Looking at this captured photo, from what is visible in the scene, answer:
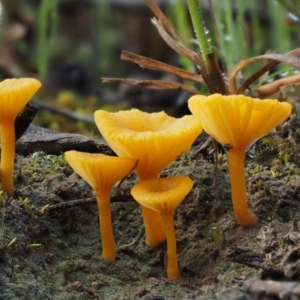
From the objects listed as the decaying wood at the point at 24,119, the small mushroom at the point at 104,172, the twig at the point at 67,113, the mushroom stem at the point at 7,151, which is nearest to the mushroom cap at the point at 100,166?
the small mushroom at the point at 104,172

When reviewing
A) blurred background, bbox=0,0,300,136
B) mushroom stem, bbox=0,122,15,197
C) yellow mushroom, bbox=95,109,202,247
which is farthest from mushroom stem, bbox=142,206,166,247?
blurred background, bbox=0,0,300,136

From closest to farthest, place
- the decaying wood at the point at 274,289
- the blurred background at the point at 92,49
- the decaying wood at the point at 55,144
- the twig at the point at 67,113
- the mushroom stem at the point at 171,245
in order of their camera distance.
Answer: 1. the decaying wood at the point at 274,289
2. the mushroom stem at the point at 171,245
3. the decaying wood at the point at 55,144
4. the twig at the point at 67,113
5. the blurred background at the point at 92,49

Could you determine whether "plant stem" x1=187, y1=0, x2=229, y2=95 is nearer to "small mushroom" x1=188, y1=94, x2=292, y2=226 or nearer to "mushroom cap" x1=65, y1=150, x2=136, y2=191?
"small mushroom" x1=188, y1=94, x2=292, y2=226

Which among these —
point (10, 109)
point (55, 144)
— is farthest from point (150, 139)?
point (55, 144)

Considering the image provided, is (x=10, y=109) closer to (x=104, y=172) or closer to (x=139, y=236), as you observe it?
(x=104, y=172)

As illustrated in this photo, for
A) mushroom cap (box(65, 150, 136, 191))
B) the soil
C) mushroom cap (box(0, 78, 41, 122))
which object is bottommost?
the soil

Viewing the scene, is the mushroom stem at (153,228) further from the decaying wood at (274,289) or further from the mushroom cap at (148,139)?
the decaying wood at (274,289)

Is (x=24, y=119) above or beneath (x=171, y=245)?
above
